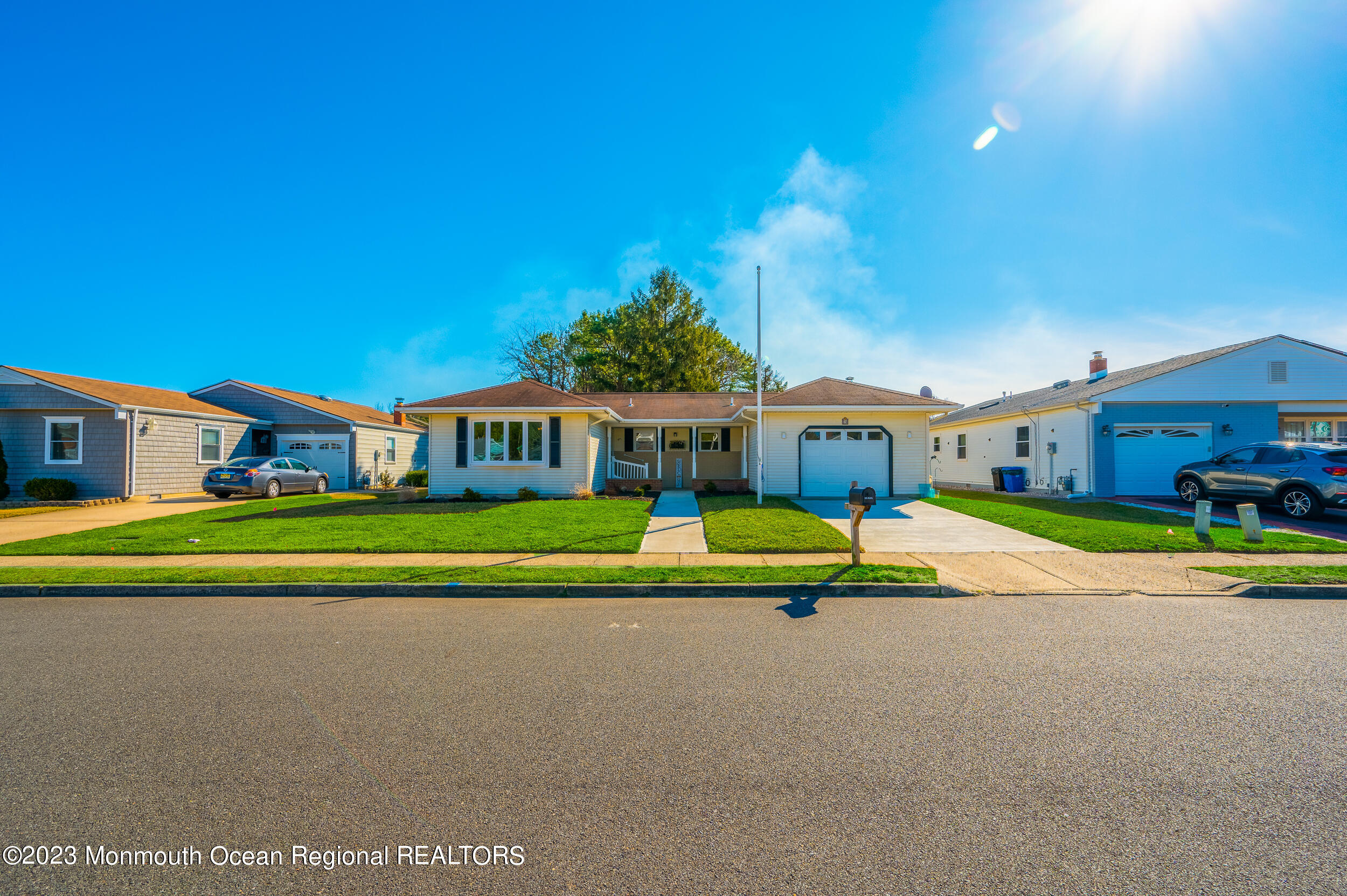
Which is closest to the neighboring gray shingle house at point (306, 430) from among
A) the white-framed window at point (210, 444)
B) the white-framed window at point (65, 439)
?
the white-framed window at point (210, 444)

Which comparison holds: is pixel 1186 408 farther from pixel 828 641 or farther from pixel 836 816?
pixel 836 816

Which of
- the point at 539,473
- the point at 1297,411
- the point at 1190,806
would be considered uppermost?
the point at 1297,411

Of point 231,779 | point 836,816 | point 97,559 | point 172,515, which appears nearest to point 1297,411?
point 836,816

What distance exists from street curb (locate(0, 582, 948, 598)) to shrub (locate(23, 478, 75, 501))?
14765mm

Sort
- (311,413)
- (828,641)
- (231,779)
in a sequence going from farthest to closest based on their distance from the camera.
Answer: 1. (311,413)
2. (828,641)
3. (231,779)

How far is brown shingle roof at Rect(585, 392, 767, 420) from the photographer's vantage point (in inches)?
838

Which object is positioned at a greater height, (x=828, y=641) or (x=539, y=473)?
(x=539, y=473)

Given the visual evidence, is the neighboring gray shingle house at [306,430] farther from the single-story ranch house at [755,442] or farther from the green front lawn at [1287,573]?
the green front lawn at [1287,573]

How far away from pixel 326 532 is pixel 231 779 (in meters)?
9.38

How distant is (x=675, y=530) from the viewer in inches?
460

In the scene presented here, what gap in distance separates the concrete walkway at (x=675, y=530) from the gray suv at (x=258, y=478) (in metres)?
13.2

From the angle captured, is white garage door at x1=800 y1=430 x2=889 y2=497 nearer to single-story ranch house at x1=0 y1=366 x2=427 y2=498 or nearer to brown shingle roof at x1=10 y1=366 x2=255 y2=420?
single-story ranch house at x1=0 y1=366 x2=427 y2=498

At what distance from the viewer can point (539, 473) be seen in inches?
709

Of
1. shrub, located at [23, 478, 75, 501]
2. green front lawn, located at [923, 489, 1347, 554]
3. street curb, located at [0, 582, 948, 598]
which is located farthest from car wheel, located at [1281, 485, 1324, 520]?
shrub, located at [23, 478, 75, 501]
